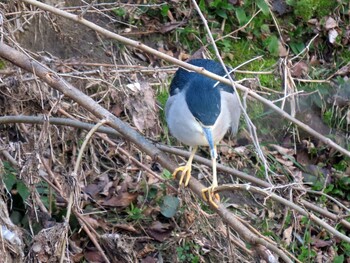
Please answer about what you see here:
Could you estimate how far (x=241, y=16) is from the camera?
5.98 metres

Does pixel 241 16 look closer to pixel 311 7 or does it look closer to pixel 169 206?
Result: pixel 311 7

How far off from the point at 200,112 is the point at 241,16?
2575 mm

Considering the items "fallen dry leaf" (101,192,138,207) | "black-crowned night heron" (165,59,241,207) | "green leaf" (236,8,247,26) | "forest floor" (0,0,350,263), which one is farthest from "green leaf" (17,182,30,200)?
"green leaf" (236,8,247,26)

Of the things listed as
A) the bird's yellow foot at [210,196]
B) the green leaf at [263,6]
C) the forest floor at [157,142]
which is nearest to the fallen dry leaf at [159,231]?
the forest floor at [157,142]

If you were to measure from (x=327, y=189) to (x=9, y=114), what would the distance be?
248 cm

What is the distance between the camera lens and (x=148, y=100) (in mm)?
4098

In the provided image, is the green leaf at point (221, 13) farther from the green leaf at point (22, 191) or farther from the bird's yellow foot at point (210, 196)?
the bird's yellow foot at point (210, 196)

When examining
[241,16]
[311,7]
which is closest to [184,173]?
[241,16]

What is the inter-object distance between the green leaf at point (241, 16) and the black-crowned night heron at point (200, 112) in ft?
7.02

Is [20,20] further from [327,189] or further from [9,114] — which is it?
[327,189]

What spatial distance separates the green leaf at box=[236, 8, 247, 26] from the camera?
5.96m

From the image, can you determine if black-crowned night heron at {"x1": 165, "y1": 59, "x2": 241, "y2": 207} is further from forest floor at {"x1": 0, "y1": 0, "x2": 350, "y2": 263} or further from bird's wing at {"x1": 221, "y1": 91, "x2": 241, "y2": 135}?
forest floor at {"x1": 0, "y1": 0, "x2": 350, "y2": 263}

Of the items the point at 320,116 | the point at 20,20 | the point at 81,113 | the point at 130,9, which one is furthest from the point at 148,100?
the point at 320,116

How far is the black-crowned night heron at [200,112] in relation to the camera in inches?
141
